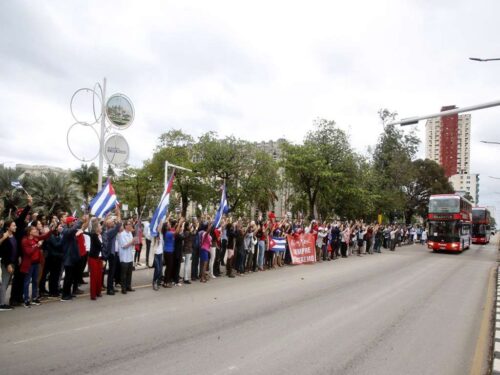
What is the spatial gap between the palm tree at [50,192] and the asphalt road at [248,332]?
56.9ft

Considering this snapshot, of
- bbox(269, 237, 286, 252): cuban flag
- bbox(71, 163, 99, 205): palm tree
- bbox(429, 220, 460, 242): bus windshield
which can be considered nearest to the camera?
bbox(269, 237, 286, 252): cuban flag

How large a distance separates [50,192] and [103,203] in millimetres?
16840

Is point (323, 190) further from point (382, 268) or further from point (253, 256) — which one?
point (253, 256)

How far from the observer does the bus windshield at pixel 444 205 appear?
2973 cm

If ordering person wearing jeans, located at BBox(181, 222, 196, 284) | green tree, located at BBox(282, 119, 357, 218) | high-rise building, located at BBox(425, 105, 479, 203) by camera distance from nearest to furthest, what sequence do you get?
person wearing jeans, located at BBox(181, 222, 196, 284)
green tree, located at BBox(282, 119, 357, 218)
high-rise building, located at BBox(425, 105, 479, 203)

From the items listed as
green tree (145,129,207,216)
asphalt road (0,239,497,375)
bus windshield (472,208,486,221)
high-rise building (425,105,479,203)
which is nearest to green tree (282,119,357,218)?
green tree (145,129,207,216)

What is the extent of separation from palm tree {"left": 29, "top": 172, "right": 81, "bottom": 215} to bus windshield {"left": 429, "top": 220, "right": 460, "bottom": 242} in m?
25.5

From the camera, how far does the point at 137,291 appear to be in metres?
11.0

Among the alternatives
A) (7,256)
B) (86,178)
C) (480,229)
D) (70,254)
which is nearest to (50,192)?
(70,254)

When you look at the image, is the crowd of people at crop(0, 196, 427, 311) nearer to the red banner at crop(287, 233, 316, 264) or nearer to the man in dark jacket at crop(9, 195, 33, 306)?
the man in dark jacket at crop(9, 195, 33, 306)

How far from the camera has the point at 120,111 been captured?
1617 centimetres

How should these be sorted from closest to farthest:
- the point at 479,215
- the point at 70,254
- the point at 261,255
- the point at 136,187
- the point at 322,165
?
the point at 70,254 → the point at 261,255 → the point at 322,165 → the point at 479,215 → the point at 136,187

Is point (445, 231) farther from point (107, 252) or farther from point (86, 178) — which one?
point (86, 178)

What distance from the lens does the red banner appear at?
19.4m
